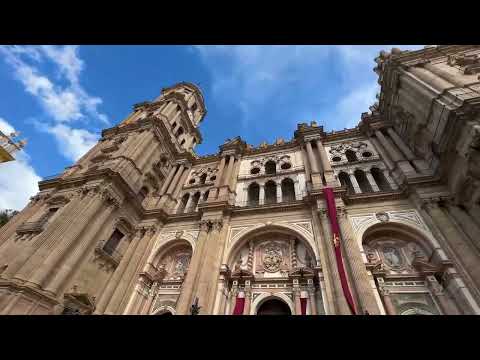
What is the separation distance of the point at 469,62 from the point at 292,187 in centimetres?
1353

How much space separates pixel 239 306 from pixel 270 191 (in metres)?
9.62

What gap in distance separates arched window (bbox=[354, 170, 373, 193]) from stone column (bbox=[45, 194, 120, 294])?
17.4 meters

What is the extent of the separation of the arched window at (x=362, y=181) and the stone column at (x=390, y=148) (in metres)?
2.22

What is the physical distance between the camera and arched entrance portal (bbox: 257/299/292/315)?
13.3 meters

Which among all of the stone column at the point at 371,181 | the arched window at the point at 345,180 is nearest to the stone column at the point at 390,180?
the stone column at the point at 371,181

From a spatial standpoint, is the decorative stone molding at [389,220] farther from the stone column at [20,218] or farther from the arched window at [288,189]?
the stone column at [20,218]

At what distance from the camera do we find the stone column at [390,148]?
16867mm

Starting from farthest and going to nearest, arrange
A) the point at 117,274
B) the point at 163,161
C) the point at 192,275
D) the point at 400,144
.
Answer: the point at 163,161 < the point at 400,144 < the point at 117,274 < the point at 192,275

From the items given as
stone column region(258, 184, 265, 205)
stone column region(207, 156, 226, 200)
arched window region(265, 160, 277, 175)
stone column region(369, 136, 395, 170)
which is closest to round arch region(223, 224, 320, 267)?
stone column region(258, 184, 265, 205)

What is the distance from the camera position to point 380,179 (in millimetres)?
17547

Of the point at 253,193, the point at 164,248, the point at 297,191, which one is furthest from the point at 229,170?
the point at 164,248

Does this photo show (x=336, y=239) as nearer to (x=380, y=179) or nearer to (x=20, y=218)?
(x=380, y=179)

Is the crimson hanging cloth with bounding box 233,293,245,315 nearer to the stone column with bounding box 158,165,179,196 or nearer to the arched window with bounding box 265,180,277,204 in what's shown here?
the arched window with bounding box 265,180,277,204
